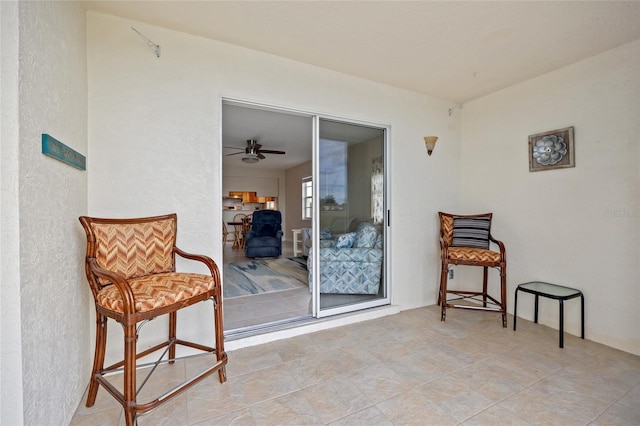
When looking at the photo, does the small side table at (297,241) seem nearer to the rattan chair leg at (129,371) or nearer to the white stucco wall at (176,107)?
the white stucco wall at (176,107)

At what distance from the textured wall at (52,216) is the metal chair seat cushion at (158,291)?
0.23m

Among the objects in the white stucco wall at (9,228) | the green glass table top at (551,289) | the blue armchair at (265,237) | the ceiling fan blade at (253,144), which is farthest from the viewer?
the blue armchair at (265,237)

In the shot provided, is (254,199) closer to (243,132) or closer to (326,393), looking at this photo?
(243,132)

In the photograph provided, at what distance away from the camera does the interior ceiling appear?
1911 mm

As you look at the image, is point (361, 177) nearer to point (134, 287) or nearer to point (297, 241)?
point (134, 287)

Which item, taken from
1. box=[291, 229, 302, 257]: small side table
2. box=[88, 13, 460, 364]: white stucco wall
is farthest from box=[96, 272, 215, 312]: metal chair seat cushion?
box=[291, 229, 302, 257]: small side table

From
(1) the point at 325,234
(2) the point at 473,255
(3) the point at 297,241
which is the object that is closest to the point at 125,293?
(1) the point at 325,234

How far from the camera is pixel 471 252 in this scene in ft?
9.53

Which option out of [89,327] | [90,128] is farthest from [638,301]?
[90,128]

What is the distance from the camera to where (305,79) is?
2697 mm

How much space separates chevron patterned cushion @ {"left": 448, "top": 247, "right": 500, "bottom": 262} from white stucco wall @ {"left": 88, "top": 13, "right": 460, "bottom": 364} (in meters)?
1.62

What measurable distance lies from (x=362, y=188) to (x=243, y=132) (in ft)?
9.45

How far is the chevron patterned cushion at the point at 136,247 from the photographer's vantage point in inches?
65.2

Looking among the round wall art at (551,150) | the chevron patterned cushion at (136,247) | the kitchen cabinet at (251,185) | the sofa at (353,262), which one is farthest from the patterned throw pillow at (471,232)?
the kitchen cabinet at (251,185)
